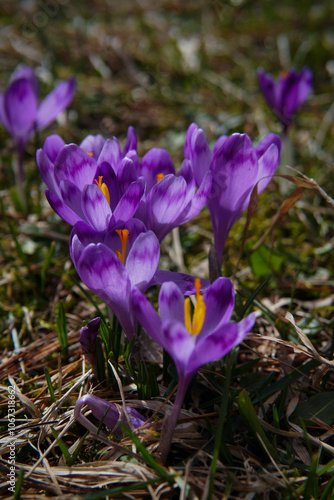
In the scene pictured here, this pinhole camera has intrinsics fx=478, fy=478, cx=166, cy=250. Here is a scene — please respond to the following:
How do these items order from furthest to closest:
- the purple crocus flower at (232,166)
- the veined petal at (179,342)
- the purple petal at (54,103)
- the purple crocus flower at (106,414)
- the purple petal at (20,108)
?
1. the purple petal at (54,103)
2. the purple petal at (20,108)
3. the purple crocus flower at (232,166)
4. the purple crocus flower at (106,414)
5. the veined petal at (179,342)

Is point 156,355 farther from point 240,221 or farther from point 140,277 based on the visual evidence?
point 240,221

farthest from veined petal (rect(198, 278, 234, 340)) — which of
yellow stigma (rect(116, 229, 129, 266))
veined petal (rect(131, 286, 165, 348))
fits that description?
yellow stigma (rect(116, 229, 129, 266))

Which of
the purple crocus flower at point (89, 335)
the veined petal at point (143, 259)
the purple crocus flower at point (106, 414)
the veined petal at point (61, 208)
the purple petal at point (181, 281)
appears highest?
the veined petal at point (61, 208)

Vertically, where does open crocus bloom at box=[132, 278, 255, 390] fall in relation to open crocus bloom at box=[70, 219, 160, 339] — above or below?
below

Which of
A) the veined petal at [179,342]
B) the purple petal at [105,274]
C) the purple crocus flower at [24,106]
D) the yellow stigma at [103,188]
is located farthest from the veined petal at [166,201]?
the purple crocus flower at [24,106]

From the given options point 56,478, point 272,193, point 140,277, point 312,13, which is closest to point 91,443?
point 56,478

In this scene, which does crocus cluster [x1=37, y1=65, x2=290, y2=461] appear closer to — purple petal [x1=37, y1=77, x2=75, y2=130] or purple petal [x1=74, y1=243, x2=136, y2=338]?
purple petal [x1=74, y1=243, x2=136, y2=338]

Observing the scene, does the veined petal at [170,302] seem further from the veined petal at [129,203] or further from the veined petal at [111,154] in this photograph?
the veined petal at [111,154]
